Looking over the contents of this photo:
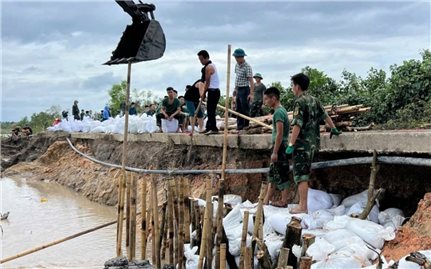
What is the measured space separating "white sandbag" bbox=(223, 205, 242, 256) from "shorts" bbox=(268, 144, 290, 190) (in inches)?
23.1

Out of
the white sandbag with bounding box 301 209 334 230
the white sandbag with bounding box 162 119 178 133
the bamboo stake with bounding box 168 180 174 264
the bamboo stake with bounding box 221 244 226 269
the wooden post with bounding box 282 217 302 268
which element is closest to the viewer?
the wooden post with bounding box 282 217 302 268

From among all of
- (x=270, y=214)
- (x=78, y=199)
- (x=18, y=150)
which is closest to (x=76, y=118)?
(x=18, y=150)

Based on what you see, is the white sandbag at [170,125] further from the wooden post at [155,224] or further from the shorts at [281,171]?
the shorts at [281,171]

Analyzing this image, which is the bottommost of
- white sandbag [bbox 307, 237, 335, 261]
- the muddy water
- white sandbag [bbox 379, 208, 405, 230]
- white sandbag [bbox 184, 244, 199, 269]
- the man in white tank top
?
the muddy water

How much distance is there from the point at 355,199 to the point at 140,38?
305 centimetres

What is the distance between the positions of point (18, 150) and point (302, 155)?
22334 mm

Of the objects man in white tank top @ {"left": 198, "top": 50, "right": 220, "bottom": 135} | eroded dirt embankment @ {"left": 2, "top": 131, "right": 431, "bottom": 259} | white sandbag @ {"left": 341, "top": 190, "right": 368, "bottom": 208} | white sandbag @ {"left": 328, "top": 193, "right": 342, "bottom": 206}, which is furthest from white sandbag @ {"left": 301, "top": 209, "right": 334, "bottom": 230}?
man in white tank top @ {"left": 198, "top": 50, "right": 220, "bottom": 135}

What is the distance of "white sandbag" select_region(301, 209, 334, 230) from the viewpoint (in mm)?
5801

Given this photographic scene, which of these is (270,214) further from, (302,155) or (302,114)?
(302,114)

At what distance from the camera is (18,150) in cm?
2608

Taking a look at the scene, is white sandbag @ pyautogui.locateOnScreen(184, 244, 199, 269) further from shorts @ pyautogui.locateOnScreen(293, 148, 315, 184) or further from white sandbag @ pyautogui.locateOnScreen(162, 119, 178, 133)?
white sandbag @ pyautogui.locateOnScreen(162, 119, 178, 133)

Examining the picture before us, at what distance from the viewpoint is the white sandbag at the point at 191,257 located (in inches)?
237

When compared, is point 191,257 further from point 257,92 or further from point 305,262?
point 257,92

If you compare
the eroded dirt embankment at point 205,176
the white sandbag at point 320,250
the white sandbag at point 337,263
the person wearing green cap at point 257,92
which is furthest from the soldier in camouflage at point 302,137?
the person wearing green cap at point 257,92
